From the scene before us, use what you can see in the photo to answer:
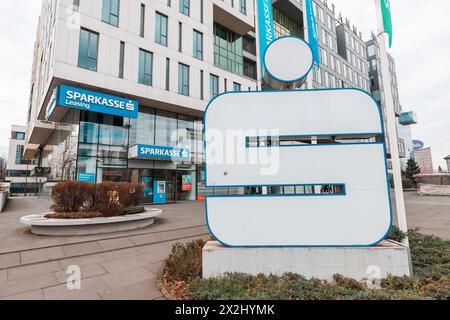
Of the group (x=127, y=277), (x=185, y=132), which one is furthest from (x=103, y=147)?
(x=127, y=277)

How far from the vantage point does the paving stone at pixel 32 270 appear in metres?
4.59

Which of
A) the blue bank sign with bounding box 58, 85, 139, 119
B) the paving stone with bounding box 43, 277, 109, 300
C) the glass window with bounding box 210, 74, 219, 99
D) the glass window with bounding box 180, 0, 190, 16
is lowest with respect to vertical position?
the paving stone with bounding box 43, 277, 109, 300

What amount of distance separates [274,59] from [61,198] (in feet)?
27.0

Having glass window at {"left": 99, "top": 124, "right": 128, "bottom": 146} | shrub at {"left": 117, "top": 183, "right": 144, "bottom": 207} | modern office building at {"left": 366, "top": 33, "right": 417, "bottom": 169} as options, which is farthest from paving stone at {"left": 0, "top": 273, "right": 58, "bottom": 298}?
modern office building at {"left": 366, "top": 33, "right": 417, "bottom": 169}

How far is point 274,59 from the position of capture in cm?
504

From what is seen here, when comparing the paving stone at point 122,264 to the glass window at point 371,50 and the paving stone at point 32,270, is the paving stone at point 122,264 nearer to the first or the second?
the paving stone at point 32,270

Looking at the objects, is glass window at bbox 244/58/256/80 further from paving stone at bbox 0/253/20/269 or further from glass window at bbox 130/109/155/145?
paving stone at bbox 0/253/20/269

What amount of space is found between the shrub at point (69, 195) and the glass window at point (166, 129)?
11.8 metres

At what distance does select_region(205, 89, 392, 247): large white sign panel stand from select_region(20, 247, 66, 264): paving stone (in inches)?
162

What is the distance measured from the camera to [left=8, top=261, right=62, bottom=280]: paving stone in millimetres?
4594

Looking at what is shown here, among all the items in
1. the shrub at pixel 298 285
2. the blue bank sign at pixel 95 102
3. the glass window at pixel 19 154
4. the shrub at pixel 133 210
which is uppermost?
the glass window at pixel 19 154

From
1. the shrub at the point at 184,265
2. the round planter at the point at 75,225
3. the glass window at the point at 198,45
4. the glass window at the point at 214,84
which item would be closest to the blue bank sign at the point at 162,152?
the glass window at the point at 214,84
